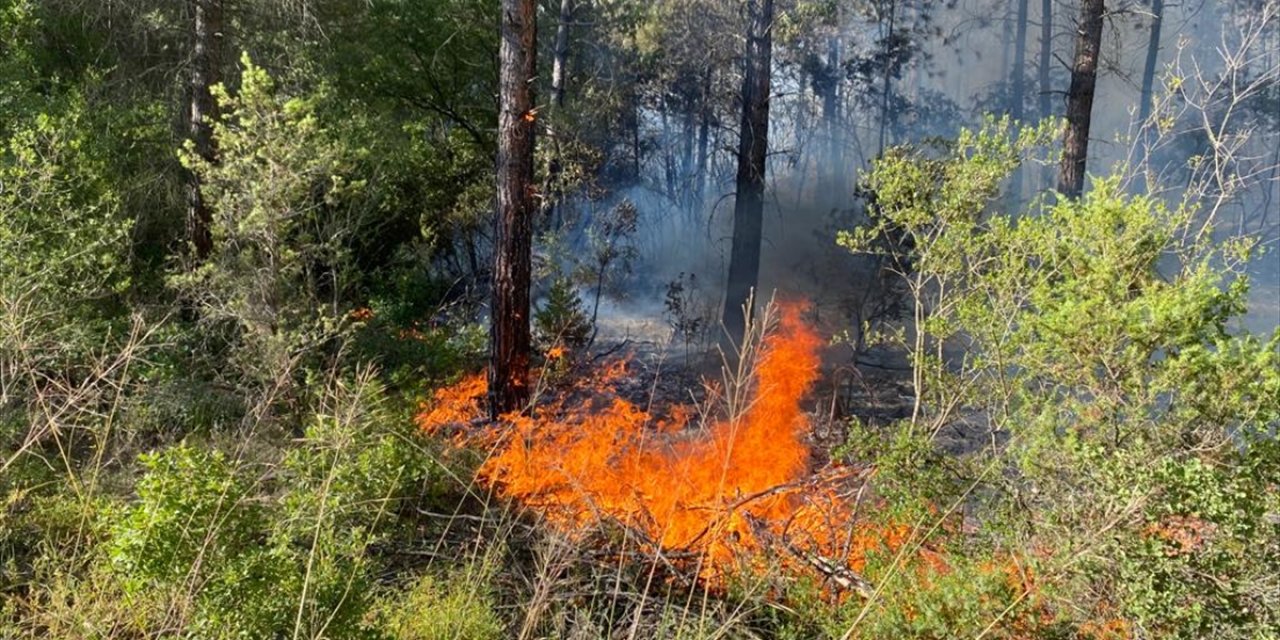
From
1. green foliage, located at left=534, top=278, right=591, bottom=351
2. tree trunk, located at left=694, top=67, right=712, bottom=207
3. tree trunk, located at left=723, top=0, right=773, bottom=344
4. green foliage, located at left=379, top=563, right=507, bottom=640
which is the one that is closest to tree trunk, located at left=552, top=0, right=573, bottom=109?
tree trunk, located at left=723, top=0, right=773, bottom=344

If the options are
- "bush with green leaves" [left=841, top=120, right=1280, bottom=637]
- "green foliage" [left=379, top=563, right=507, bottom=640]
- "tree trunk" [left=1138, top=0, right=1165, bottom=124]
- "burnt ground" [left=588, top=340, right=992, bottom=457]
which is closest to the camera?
"bush with green leaves" [left=841, top=120, right=1280, bottom=637]

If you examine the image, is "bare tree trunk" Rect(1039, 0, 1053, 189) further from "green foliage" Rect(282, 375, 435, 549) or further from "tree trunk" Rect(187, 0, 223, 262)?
"green foliage" Rect(282, 375, 435, 549)

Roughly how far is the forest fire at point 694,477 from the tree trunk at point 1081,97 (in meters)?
3.89

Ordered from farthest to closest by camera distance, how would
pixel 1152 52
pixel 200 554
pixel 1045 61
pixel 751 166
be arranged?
pixel 1045 61 → pixel 1152 52 → pixel 751 166 → pixel 200 554

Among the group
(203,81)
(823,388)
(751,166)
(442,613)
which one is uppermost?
(203,81)

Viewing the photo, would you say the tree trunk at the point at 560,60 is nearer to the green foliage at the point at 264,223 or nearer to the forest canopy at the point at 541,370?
the forest canopy at the point at 541,370

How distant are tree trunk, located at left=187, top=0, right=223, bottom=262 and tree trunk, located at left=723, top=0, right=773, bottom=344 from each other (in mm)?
7443

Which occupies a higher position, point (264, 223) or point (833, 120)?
point (833, 120)

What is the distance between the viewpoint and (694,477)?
6.41 meters

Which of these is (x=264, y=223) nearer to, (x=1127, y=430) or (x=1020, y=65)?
(x=1127, y=430)

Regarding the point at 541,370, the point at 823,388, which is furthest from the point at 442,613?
the point at 823,388

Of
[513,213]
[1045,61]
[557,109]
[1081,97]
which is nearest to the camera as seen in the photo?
[513,213]

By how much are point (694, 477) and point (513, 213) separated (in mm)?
3074

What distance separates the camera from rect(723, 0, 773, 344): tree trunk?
1246 cm
